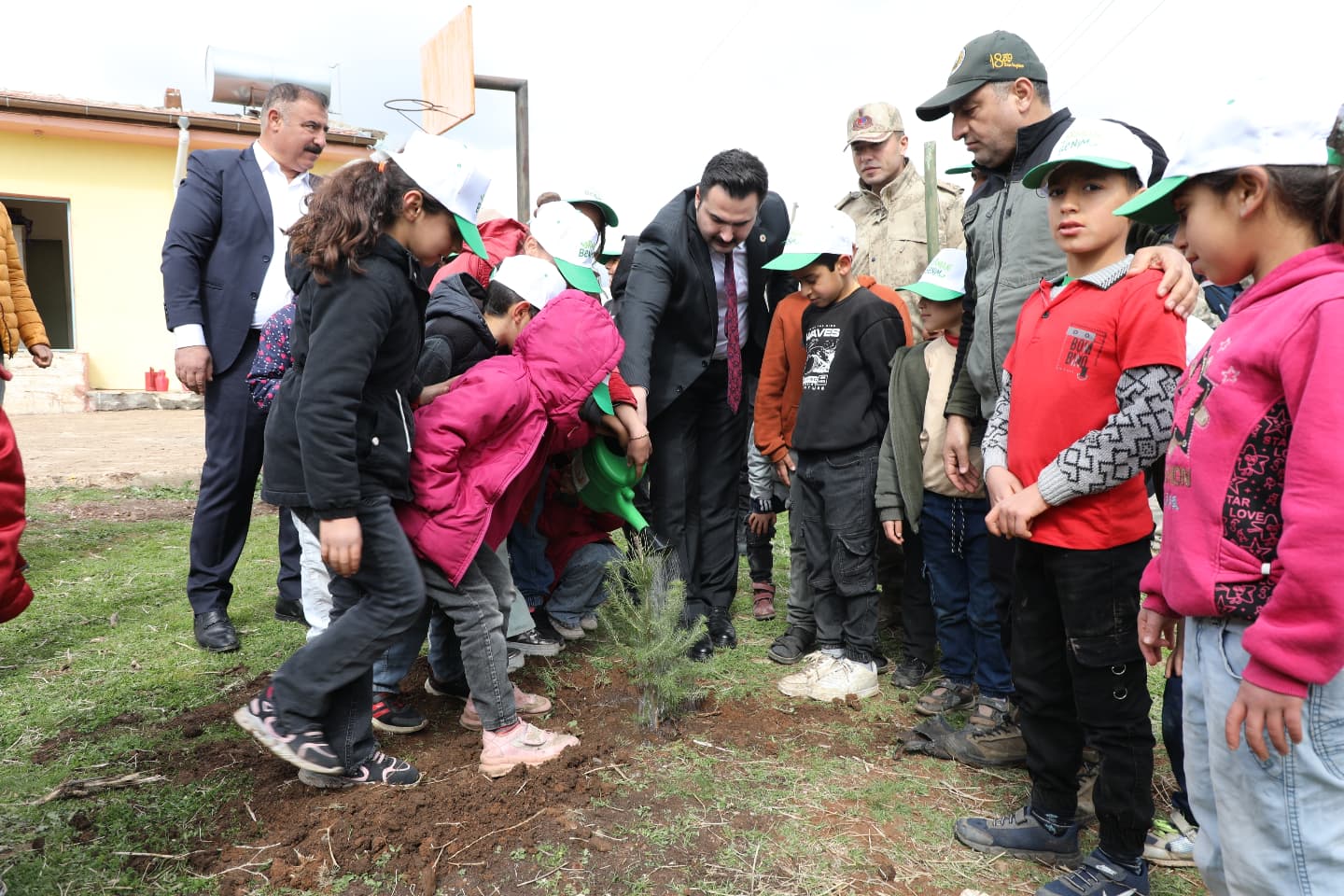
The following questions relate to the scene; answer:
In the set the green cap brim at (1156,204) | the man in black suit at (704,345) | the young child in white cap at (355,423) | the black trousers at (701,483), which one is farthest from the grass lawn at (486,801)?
the green cap brim at (1156,204)

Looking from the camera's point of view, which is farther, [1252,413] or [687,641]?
[687,641]

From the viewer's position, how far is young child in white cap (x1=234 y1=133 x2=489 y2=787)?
250 cm

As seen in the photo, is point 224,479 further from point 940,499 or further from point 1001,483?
point 1001,483

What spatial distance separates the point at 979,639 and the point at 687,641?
1.11 metres

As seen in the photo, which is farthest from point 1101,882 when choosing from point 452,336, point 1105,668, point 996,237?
point 452,336

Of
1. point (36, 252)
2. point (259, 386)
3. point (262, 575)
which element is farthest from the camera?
point (36, 252)

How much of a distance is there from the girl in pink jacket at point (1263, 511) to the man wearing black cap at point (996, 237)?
1.09 m

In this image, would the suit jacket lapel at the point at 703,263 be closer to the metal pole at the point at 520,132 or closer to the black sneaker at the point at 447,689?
the black sneaker at the point at 447,689

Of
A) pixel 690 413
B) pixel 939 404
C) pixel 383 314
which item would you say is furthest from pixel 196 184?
pixel 939 404

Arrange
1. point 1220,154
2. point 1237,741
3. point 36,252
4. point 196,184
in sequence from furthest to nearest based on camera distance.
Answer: point 36,252
point 196,184
point 1220,154
point 1237,741

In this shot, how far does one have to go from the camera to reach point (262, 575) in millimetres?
5270

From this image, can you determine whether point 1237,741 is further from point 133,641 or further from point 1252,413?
point 133,641

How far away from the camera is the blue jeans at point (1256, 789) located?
1.47 meters

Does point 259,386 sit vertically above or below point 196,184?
below
